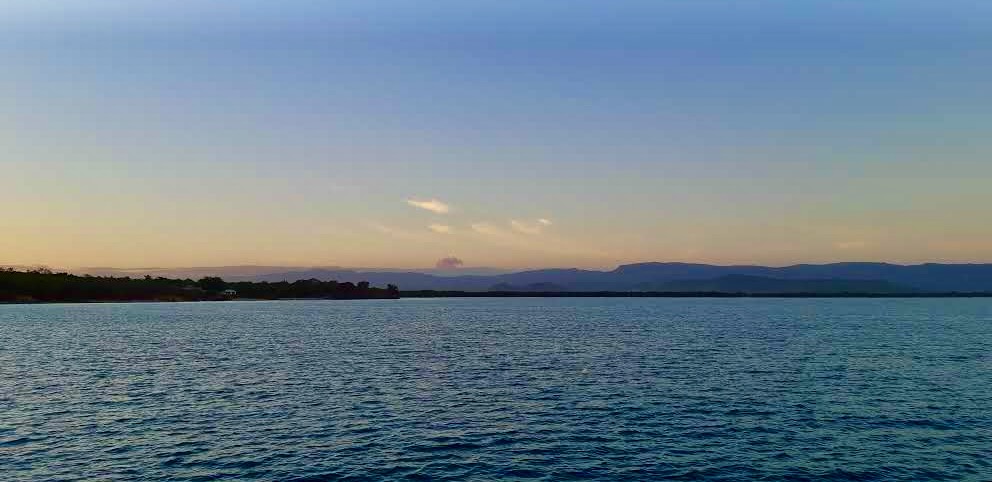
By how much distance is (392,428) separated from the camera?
51.0 m

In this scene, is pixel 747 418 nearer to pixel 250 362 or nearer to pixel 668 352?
pixel 668 352

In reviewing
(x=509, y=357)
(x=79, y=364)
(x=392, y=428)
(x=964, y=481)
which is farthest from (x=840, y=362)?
(x=79, y=364)

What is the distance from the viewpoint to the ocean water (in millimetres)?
41125

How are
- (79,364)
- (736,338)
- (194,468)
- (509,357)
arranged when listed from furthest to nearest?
1. (736,338)
2. (509,357)
3. (79,364)
4. (194,468)

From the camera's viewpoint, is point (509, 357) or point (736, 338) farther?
point (736, 338)

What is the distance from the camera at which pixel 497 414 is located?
56.1 metres

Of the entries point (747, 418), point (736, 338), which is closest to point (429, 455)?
point (747, 418)

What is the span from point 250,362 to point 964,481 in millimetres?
85184

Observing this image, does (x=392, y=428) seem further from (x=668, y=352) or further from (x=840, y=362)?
(x=840, y=362)

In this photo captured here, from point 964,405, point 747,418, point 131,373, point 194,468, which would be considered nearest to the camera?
point 194,468

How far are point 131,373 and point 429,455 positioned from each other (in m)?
56.9

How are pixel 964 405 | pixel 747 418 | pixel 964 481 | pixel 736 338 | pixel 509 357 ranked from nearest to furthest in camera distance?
pixel 964 481 < pixel 747 418 < pixel 964 405 < pixel 509 357 < pixel 736 338

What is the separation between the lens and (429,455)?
43.5m

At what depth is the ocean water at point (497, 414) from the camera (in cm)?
4112
